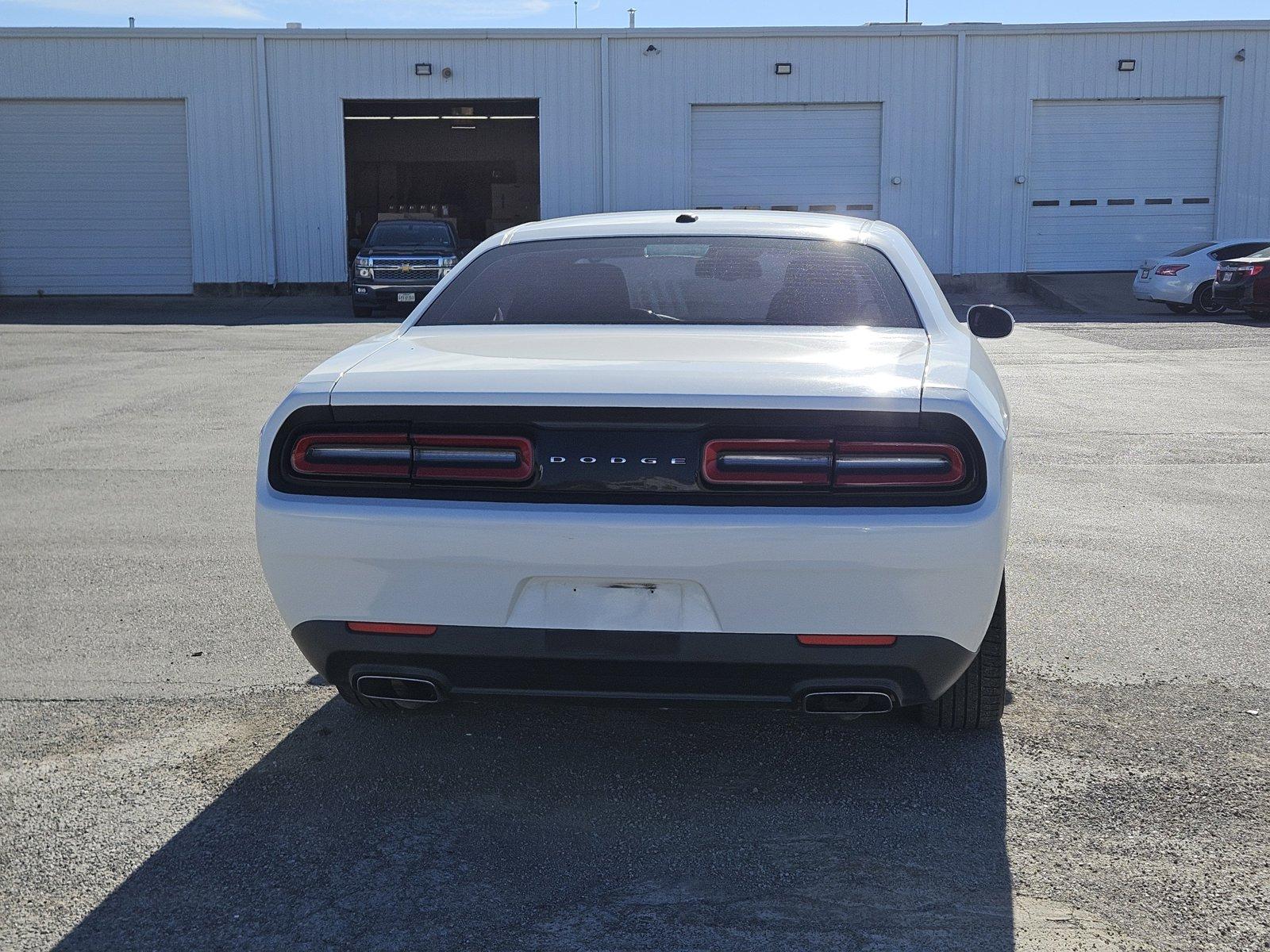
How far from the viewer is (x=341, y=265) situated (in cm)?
2830

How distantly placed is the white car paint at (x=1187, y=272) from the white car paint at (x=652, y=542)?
67.7 ft

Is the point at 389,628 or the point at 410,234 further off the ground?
the point at 410,234

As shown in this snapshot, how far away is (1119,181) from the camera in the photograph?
2794cm

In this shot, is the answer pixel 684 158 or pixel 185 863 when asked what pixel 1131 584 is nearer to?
pixel 185 863

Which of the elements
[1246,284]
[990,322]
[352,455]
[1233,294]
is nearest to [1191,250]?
[1233,294]

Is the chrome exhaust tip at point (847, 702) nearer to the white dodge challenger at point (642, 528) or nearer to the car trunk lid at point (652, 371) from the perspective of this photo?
the white dodge challenger at point (642, 528)

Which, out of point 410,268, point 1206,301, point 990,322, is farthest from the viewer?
point 410,268

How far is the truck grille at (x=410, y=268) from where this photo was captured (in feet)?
73.9

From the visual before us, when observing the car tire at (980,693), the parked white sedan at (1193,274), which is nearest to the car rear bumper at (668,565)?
the car tire at (980,693)

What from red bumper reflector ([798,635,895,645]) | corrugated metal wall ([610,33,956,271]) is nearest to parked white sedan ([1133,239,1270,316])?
corrugated metal wall ([610,33,956,271])

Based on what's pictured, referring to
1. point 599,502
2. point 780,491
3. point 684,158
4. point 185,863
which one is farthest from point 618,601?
point 684,158

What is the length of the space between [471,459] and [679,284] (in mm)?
1575

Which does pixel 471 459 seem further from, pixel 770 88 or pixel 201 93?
pixel 201 93

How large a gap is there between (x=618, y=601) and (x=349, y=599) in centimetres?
63
